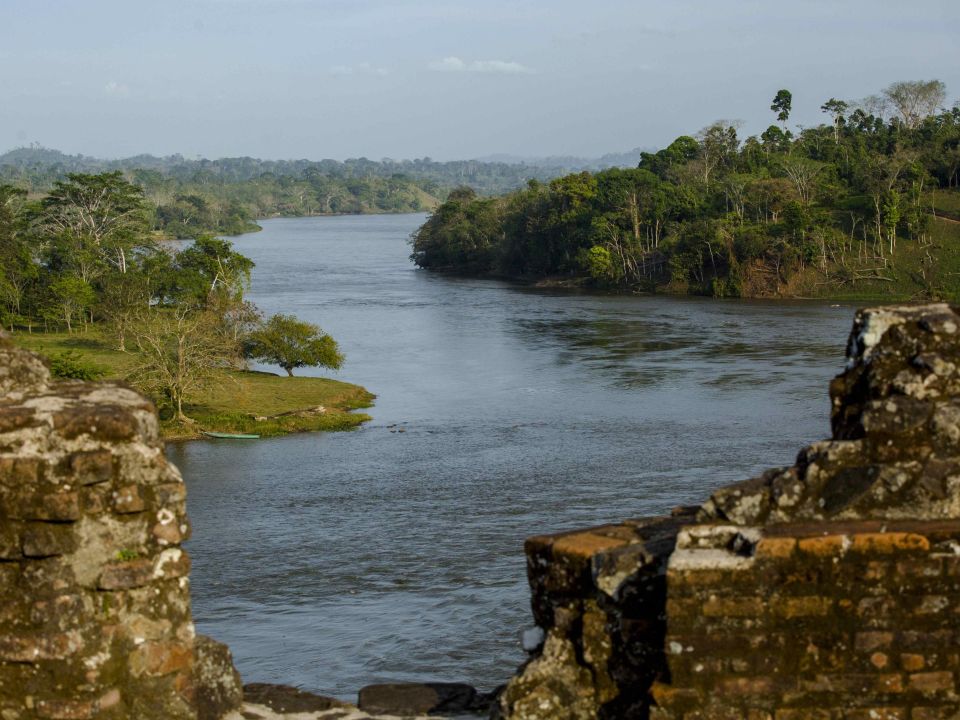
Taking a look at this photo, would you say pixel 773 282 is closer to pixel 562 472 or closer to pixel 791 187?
pixel 791 187

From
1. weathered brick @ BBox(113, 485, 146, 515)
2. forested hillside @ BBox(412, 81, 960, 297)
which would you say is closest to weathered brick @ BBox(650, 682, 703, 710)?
weathered brick @ BBox(113, 485, 146, 515)

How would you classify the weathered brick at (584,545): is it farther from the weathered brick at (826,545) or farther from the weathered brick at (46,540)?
the weathered brick at (46,540)

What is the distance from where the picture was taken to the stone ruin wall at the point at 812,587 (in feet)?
16.5

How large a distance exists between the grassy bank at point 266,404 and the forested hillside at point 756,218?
34227 mm

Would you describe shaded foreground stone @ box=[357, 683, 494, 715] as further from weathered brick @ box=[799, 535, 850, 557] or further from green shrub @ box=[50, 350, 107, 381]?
green shrub @ box=[50, 350, 107, 381]

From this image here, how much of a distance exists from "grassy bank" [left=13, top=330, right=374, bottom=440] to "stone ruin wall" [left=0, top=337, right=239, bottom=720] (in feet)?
108

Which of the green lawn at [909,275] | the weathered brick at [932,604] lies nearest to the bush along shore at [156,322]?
the weathered brick at [932,604]

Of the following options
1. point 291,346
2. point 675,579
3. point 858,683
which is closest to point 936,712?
point 858,683

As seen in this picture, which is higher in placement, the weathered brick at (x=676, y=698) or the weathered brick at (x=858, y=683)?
the weathered brick at (x=858, y=683)

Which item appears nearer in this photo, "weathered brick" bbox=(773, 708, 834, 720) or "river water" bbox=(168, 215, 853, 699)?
"weathered brick" bbox=(773, 708, 834, 720)

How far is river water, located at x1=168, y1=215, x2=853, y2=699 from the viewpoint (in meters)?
16.4

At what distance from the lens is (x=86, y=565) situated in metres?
5.54

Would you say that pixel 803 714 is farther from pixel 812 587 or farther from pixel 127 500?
pixel 127 500

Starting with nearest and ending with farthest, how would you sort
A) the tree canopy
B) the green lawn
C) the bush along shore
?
the bush along shore < the tree canopy < the green lawn
